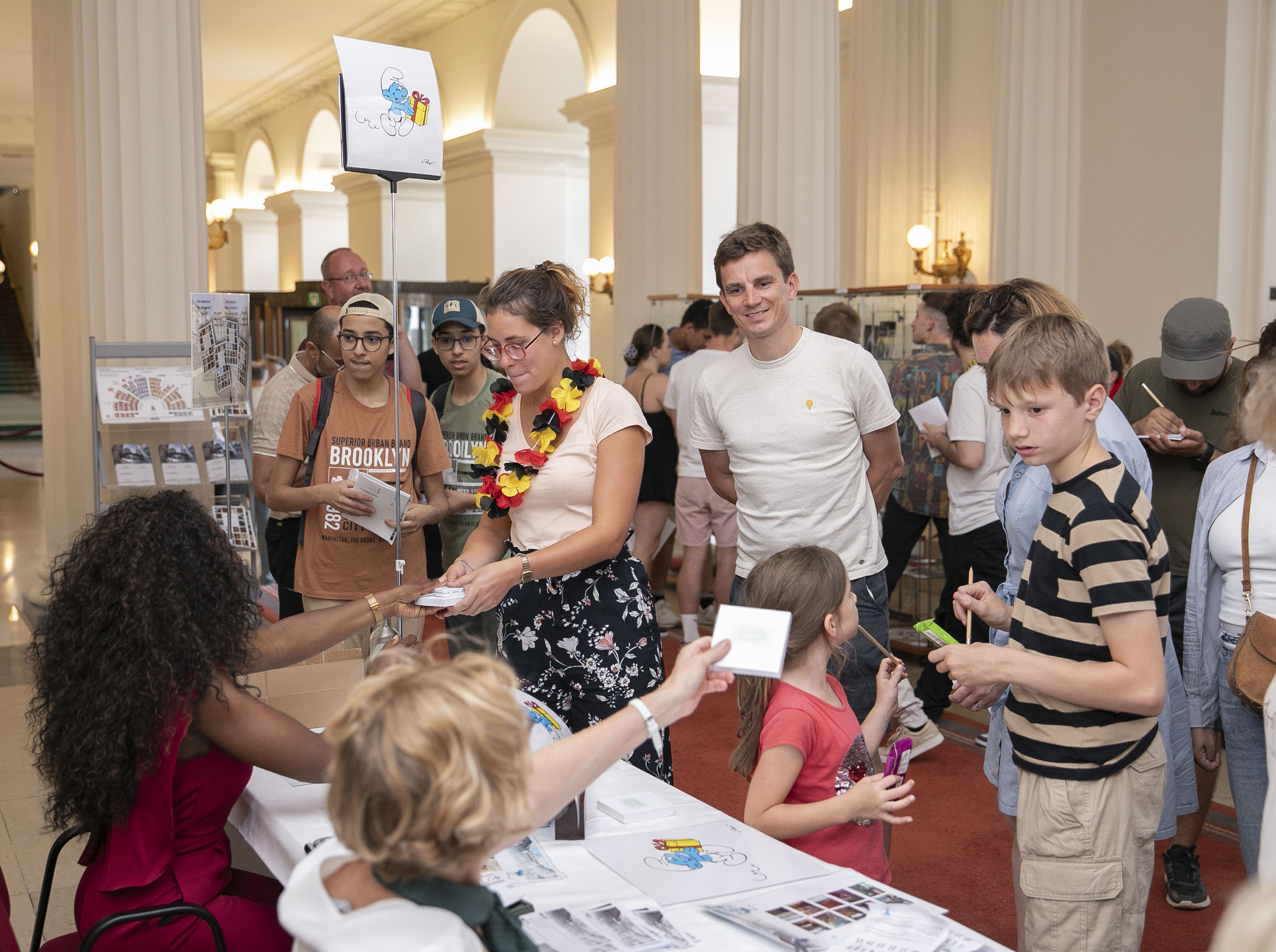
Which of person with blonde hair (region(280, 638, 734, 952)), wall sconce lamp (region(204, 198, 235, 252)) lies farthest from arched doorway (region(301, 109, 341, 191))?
person with blonde hair (region(280, 638, 734, 952))

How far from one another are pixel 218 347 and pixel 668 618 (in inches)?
119

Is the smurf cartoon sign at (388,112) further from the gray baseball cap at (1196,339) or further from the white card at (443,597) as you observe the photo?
the gray baseball cap at (1196,339)

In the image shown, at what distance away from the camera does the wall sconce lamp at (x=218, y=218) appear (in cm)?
2169

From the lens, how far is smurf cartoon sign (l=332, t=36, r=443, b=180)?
8.45 ft

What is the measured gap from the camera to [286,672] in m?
2.51

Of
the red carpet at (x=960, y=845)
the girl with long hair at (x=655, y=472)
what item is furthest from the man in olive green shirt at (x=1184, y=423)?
the girl with long hair at (x=655, y=472)

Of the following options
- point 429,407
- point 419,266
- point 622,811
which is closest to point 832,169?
point 429,407

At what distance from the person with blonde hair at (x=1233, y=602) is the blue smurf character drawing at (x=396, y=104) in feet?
6.24

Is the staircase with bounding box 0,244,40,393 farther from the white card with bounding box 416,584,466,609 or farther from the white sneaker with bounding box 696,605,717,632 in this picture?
the white card with bounding box 416,584,466,609

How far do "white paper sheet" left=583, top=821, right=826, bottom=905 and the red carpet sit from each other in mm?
1397

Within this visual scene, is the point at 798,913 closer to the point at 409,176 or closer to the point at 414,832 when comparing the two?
the point at 414,832

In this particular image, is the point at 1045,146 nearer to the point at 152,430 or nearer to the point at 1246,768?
the point at 152,430

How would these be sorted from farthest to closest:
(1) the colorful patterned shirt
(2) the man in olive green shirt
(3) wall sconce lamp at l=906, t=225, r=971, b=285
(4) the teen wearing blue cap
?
(3) wall sconce lamp at l=906, t=225, r=971, b=285
(1) the colorful patterned shirt
(4) the teen wearing blue cap
(2) the man in olive green shirt

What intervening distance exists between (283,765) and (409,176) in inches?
55.4
